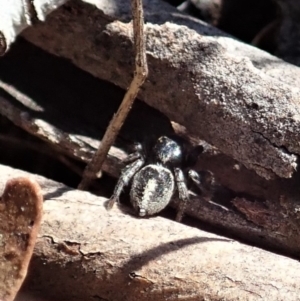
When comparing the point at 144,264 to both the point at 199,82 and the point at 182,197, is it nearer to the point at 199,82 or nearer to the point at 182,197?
the point at 182,197

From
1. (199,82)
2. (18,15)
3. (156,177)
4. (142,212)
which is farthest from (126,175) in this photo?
(18,15)

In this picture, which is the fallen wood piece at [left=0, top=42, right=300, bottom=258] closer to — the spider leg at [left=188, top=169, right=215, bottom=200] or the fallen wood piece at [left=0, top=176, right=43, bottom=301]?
the spider leg at [left=188, top=169, right=215, bottom=200]

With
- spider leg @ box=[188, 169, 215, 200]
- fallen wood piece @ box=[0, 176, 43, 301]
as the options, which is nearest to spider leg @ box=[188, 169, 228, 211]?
spider leg @ box=[188, 169, 215, 200]

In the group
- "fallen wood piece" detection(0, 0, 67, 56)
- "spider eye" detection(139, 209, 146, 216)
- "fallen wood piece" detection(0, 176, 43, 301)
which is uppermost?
"fallen wood piece" detection(0, 0, 67, 56)

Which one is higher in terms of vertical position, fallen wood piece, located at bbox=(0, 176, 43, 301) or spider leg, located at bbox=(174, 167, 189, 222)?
spider leg, located at bbox=(174, 167, 189, 222)

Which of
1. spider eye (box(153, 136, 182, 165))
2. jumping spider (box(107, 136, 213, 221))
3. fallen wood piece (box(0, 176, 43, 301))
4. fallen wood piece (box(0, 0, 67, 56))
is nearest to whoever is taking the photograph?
fallen wood piece (box(0, 176, 43, 301))

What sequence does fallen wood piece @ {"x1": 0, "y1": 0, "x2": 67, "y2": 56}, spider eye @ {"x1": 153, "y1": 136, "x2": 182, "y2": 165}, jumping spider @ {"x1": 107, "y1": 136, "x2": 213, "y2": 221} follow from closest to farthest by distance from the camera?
fallen wood piece @ {"x1": 0, "y1": 0, "x2": 67, "y2": 56}, jumping spider @ {"x1": 107, "y1": 136, "x2": 213, "y2": 221}, spider eye @ {"x1": 153, "y1": 136, "x2": 182, "y2": 165}
